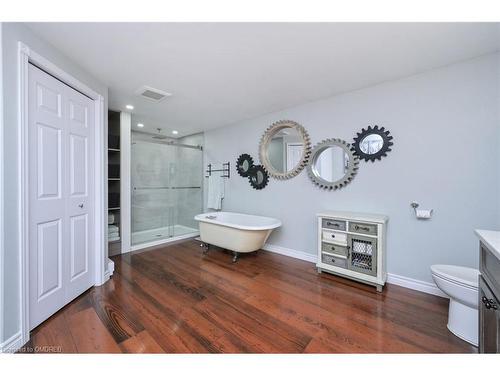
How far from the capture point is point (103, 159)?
6.97 feet

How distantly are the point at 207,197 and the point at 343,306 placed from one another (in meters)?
3.14

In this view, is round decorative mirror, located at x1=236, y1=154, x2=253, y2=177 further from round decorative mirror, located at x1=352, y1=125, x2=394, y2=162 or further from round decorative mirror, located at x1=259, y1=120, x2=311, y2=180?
round decorative mirror, located at x1=352, y1=125, x2=394, y2=162

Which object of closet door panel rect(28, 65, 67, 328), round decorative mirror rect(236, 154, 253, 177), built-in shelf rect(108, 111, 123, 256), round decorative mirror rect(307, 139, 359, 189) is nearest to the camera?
closet door panel rect(28, 65, 67, 328)

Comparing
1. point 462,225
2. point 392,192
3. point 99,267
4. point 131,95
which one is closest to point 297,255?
point 392,192

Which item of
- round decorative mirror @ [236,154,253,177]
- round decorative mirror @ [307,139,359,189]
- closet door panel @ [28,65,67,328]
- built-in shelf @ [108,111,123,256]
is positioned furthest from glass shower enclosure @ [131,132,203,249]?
round decorative mirror @ [307,139,359,189]

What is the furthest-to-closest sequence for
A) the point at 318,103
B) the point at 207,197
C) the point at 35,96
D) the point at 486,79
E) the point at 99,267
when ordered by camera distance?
1. the point at 207,197
2. the point at 318,103
3. the point at 99,267
4. the point at 486,79
5. the point at 35,96

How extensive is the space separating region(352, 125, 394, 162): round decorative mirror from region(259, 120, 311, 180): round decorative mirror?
2.06ft

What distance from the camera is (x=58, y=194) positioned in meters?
1.67

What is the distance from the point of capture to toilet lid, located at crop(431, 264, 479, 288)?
1.37 m

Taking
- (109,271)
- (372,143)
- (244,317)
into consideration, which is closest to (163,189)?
(109,271)

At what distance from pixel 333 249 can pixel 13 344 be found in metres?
2.69

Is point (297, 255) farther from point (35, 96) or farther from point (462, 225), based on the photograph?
point (35, 96)

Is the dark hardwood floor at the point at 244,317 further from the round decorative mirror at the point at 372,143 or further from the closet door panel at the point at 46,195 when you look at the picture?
the round decorative mirror at the point at 372,143

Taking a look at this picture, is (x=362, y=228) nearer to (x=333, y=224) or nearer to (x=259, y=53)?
(x=333, y=224)
